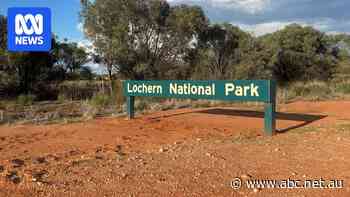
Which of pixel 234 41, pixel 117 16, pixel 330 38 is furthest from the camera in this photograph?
pixel 330 38

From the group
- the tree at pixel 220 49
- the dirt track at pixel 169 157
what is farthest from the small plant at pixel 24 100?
the dirt track at pixel 169 157

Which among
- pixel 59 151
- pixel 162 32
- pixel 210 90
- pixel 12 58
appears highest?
pixel 162 32

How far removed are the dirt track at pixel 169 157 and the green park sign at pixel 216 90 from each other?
2.25ft

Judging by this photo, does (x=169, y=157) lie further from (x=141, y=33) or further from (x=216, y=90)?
(x=141, y=33)

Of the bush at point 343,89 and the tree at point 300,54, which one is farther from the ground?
the tree at point 300,54

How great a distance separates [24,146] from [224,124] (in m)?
4.61

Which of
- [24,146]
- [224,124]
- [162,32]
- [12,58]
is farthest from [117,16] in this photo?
[24,146]

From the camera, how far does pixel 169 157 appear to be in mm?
5883

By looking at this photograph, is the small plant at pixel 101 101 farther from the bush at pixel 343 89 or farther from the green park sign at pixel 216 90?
the bush at pixel 343 89

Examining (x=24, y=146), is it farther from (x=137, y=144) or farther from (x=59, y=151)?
(x=137, y=144)

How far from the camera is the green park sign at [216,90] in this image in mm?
8031

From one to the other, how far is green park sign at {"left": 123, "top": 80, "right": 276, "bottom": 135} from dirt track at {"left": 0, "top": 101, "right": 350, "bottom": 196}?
2.25ft

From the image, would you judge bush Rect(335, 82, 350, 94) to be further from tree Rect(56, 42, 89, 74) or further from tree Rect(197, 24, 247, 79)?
tree Rect(56, 42, 89, 74)

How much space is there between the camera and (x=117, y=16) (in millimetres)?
24953
